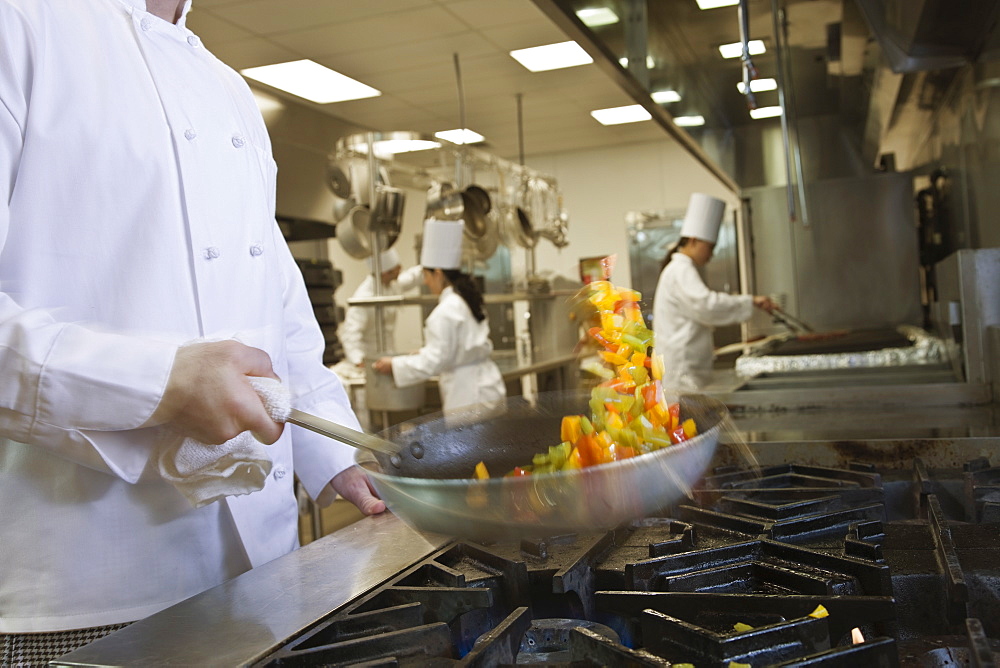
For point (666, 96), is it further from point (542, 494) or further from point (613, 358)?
→ point (542, 494)

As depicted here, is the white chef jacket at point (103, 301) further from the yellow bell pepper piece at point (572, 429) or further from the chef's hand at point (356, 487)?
the yellow bell pepper piece at point (572, 429)

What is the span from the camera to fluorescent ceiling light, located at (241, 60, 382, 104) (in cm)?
504

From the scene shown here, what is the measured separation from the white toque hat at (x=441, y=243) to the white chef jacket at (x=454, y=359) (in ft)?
0.49

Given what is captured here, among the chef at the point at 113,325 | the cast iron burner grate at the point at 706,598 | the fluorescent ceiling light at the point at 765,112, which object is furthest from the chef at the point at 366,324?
the cast iron burner grate at the point at 706,598

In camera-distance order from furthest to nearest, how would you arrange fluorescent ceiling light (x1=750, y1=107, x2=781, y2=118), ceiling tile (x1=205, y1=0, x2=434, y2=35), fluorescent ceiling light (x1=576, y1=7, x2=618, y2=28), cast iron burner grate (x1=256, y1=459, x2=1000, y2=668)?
1. ceiling tile (x1=205, y1=0, x2=434, y2=35)
2. fluorescent ceiling light (x1=750, y1=107, x2=781, y2=118)
3. fluorescent ceiling light (x1=576, y1=7, x2=618, y2=28)
4. cast iron burner grate (x1=256, y1=459, x2=1000, y2=668)

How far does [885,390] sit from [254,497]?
1.47m

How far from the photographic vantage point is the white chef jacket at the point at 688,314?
4.13 metres

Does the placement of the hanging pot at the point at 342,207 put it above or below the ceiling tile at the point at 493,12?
below

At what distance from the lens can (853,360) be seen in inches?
94.8

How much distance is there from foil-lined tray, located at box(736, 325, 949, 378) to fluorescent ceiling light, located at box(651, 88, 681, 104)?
2.69ft

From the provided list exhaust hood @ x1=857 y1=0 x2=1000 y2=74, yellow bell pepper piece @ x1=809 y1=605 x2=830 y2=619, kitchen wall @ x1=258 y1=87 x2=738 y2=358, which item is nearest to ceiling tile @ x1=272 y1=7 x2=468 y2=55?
exhaust hood @ x1=857 y1=0 x2=1000 y2=74

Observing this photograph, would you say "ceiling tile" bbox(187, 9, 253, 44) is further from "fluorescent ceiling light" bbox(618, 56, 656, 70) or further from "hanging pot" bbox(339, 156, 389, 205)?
"fluorescent ceiling light" bbox(618, 56, 656, 70)

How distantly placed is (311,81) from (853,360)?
162 inches

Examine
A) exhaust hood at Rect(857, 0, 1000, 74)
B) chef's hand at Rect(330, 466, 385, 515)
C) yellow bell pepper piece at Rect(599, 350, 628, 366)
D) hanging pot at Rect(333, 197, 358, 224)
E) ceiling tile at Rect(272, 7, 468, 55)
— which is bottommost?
chef's hand at Rect(330, 466, 385, 515)
